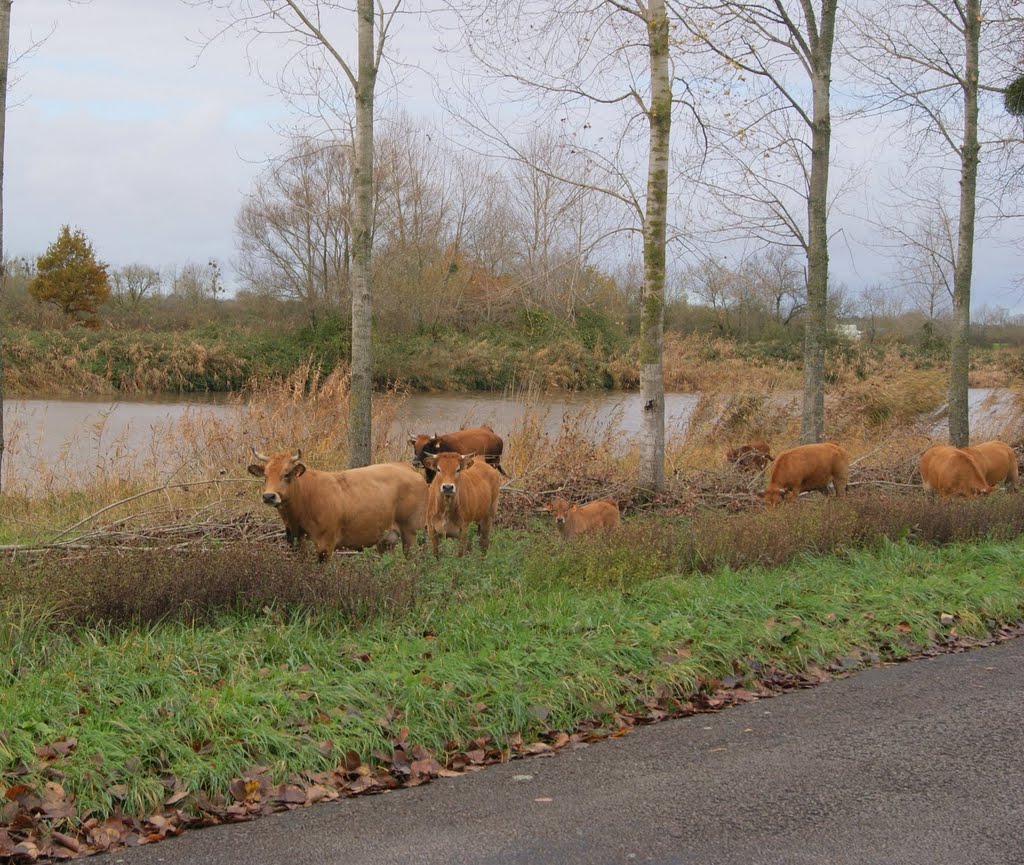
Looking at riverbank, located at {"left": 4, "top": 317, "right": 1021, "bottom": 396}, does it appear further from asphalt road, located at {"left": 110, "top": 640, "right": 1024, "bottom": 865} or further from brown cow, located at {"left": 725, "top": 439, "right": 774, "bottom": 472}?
asphalt road, located at {"left": 110, "top": 640, "right": 1024, "bottom": 865}

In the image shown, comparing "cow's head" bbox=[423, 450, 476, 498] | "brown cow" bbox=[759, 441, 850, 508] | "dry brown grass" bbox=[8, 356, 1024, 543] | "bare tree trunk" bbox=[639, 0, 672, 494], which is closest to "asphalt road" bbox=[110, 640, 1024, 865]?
"cow's head" bbox=[423, 450, 476, 498]

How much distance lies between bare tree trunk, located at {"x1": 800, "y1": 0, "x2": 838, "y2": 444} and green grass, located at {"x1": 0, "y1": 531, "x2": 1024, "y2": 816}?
729 cm

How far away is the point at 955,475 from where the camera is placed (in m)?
14.9

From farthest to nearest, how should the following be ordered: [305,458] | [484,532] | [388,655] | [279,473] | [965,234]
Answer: [965,234]
[305,458]
[484,532]
[279,473]
[388,655]

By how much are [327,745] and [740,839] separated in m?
2.23

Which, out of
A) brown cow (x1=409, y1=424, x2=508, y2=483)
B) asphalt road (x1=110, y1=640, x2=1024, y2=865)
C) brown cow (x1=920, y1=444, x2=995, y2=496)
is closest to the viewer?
asphalt road (x1=110, y1=640, x2=1024, y2=865)

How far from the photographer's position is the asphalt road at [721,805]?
4559mm

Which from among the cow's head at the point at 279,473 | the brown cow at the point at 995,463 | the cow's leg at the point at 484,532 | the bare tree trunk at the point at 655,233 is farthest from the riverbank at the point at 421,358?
the cow's head at the point at 279,473

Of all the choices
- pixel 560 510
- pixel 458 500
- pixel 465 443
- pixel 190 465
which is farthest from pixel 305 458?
pixel 458 500

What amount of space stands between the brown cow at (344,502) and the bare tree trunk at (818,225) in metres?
7.94

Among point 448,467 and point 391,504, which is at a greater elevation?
point 448,467

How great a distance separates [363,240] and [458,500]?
3442 millimetres

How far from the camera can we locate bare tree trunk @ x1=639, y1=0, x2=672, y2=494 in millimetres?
13180

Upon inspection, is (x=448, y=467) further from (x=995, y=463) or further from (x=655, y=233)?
(x=995, y=463)
